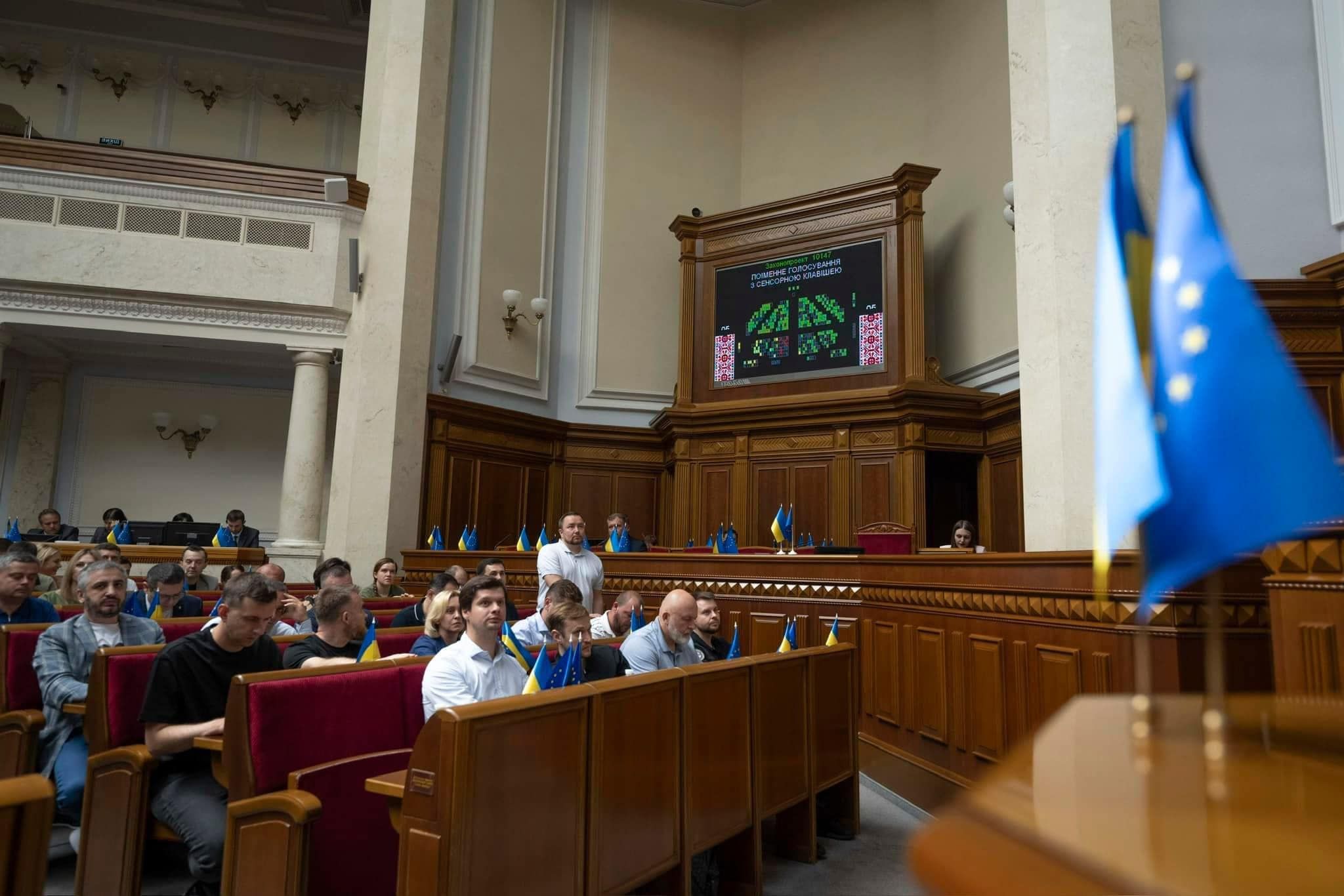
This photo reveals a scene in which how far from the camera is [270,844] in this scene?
2684 millimetres

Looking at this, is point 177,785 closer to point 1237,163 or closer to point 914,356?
point 1237,163

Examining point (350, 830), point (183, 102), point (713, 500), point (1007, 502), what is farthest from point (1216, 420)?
point (183, 102)

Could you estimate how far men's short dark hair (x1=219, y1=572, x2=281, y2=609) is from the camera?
3.36 metres

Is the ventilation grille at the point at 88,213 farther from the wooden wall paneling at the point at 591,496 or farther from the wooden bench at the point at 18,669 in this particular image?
the wooden bench at the point at 18,669

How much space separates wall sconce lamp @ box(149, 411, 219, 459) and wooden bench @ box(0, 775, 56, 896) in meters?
11.7

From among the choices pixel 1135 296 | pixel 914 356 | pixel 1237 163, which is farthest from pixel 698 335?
pixel 1135 296

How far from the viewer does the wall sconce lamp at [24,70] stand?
518 inches

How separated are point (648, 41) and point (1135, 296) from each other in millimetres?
12873

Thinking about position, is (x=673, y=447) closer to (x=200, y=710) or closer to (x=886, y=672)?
(x=886, y=672)

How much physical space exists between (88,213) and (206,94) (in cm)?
528

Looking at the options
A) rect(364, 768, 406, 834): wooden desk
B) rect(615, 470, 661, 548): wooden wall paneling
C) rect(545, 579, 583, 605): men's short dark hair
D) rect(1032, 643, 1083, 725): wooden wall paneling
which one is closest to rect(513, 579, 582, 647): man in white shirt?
rect(545, 579, 583, 605): men's short dark hair

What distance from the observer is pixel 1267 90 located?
6.39m

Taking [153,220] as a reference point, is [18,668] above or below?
below

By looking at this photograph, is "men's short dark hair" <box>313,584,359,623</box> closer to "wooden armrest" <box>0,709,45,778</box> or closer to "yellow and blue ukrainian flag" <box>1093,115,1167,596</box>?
"wooden armrest" <box>0,709,45,778</box>
